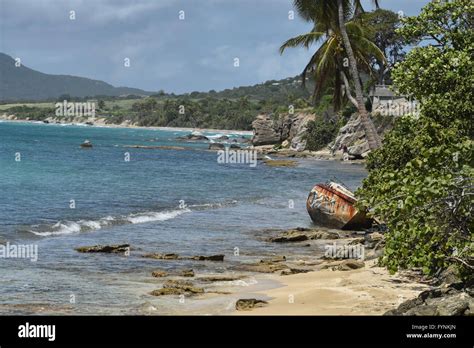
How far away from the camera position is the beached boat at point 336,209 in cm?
3384

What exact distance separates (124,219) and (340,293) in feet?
65.5

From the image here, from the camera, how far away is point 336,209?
34656 mm

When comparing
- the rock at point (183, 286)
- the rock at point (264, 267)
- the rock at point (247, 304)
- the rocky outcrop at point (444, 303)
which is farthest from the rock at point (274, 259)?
the rocky outcrop at point (444, 303)

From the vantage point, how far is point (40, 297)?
62.2ft

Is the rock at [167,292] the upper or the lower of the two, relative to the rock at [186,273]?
upper

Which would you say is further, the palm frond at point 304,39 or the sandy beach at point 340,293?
the palm frond at point 304,39

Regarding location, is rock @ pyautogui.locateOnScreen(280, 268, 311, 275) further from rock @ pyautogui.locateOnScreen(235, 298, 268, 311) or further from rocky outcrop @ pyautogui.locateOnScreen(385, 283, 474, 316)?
rocky outcrop @ pyautogui.locateOnScreen(385, 283, 474, 316)

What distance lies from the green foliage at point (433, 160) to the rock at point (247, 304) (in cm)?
372

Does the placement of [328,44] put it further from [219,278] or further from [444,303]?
[444,303]

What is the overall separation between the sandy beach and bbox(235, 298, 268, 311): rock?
0.69 feet

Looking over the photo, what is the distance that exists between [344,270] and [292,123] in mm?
101890

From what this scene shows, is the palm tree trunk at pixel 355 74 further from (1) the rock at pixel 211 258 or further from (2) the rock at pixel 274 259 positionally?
(1) the rock at pixel 211 258

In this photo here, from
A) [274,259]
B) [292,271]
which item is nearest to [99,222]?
[274,259]
